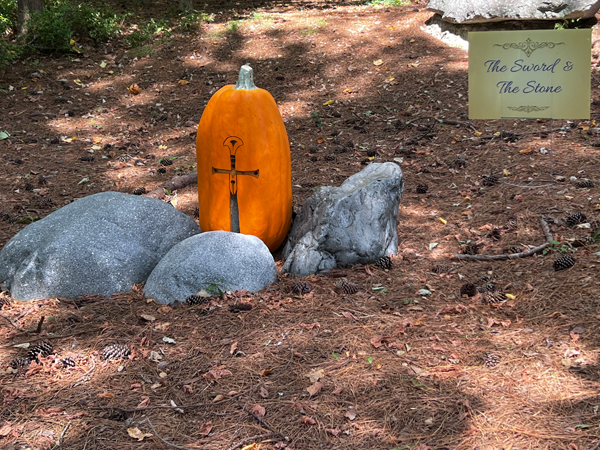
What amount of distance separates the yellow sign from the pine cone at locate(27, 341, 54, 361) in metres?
3.68

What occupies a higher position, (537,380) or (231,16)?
(231,16)

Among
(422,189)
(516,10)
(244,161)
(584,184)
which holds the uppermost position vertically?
(516,10)

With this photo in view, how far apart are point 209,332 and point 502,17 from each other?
6707mm

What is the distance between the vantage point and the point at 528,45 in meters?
4.59

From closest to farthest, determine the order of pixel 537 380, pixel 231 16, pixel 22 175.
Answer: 1. pixel 537 380
2. pixel 22 175
3. pixel 231 16

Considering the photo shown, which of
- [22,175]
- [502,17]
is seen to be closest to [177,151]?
[22,175]

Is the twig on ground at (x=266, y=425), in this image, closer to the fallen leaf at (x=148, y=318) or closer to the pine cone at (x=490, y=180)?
the fallen leaf at (x=148, y=318)

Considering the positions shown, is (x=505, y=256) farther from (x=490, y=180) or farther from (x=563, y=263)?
(x=490, y=180)

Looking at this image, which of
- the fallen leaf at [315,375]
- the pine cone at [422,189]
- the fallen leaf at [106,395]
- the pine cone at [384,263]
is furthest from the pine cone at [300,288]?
the pine cone at [422,189]

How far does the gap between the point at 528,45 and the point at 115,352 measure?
12.9 feet

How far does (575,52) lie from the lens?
448cm

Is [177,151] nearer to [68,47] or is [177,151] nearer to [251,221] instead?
[251,221]

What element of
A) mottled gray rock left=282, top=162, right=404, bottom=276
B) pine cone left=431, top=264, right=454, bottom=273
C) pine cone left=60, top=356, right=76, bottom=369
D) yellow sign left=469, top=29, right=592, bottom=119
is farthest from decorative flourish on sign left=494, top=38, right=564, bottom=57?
pine cone left=60, top=356, right=76, bottom=369

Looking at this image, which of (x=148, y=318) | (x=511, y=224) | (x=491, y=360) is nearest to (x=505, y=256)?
(x=511, y=224)
